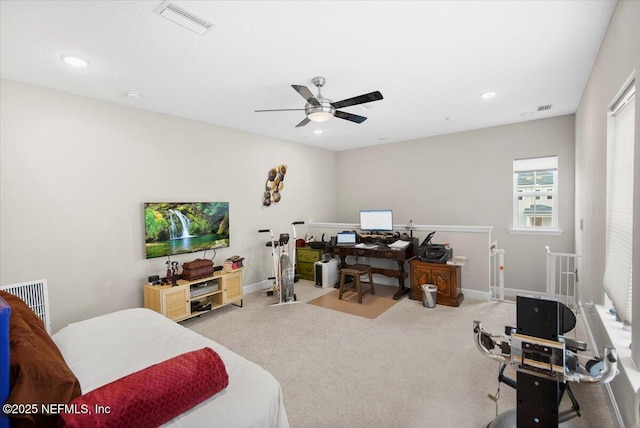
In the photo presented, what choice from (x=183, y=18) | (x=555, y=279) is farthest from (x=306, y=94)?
(x=555, y=279)

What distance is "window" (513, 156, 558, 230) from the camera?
15.2 ft

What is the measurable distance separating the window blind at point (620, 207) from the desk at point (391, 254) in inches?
97.4

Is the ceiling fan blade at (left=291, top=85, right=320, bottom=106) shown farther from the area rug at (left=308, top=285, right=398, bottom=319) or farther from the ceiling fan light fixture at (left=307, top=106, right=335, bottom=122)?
the area rug at (left=308, top=285, right=398, bottom=319)

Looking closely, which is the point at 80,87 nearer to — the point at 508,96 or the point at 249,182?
the point at 249,182

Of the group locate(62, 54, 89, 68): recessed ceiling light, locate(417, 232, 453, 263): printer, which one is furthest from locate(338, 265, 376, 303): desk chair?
locate(62, 54, 89, 68): recessed ceiling light

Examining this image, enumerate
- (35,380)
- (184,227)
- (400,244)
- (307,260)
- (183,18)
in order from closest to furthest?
(35,380)
(183,18)
(184,227)
(400,244)
(307,260)

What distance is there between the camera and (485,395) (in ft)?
7.29

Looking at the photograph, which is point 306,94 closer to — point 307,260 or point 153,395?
point 153,395

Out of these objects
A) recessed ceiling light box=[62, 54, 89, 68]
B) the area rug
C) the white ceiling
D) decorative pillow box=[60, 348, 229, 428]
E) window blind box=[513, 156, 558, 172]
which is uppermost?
the white ceiling

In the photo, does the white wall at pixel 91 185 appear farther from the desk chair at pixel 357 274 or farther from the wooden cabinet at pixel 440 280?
the wooden cabinet at pixel 440 280

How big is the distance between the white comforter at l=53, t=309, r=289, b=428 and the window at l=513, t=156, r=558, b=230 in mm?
4998

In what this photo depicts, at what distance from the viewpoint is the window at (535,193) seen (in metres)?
4.62

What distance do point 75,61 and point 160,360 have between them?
8.37 feet

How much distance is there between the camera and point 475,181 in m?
5.18
